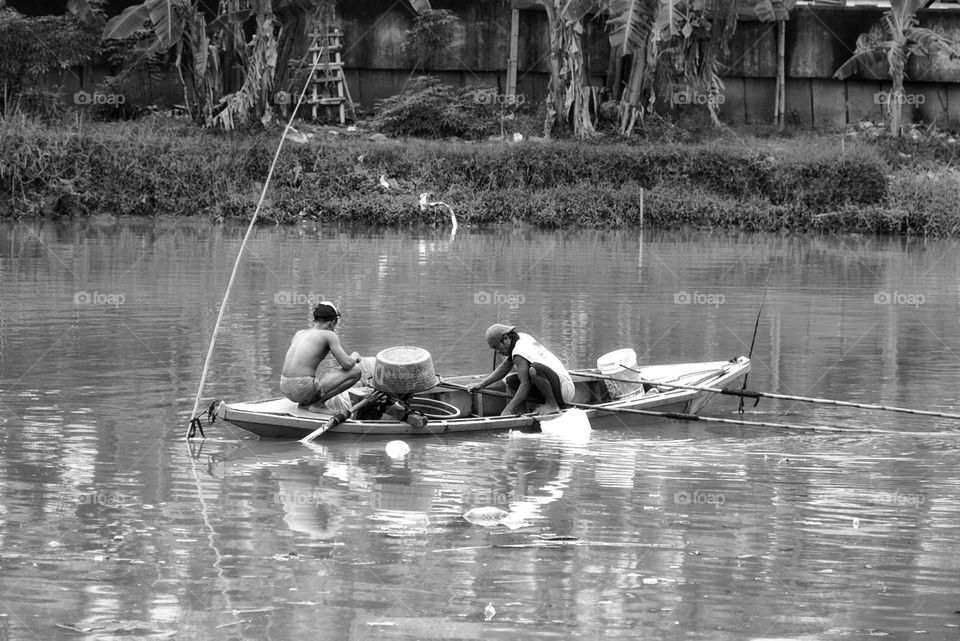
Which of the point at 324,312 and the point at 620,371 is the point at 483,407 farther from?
the point at 324,312

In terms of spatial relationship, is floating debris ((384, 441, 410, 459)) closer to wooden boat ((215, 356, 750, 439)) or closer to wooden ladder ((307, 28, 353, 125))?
wooden boat ((215, 356, 750, 439))

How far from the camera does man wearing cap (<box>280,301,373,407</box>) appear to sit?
922cm

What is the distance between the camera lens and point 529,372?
32.0 feet

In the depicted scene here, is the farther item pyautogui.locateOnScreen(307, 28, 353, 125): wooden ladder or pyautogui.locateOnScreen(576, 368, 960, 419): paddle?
pyautogui.locateOnScreen(307, 28, 353, 125): wooden ladder

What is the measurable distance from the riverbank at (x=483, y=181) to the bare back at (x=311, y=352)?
15.6 metres

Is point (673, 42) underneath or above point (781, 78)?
above

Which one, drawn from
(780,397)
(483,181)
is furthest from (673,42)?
(780,397)

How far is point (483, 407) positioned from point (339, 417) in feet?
4.94

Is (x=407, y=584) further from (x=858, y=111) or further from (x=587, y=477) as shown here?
(x=858, y=111)

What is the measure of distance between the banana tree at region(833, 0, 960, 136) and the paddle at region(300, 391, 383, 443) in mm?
18929

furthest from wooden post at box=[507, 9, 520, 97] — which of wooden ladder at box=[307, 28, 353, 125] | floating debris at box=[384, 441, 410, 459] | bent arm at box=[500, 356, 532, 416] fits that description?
floating debris at box=[384, 441, 410, 459]

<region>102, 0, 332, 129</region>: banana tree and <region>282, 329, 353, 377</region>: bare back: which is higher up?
<region>102, 0, 332, 129</region>: banana tree

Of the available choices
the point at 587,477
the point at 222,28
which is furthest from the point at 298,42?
the point at 587,477

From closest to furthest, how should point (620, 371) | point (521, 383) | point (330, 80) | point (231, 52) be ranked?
point (521, 383)
point (620, 371)
point (231, 52)
point (330, 80)
